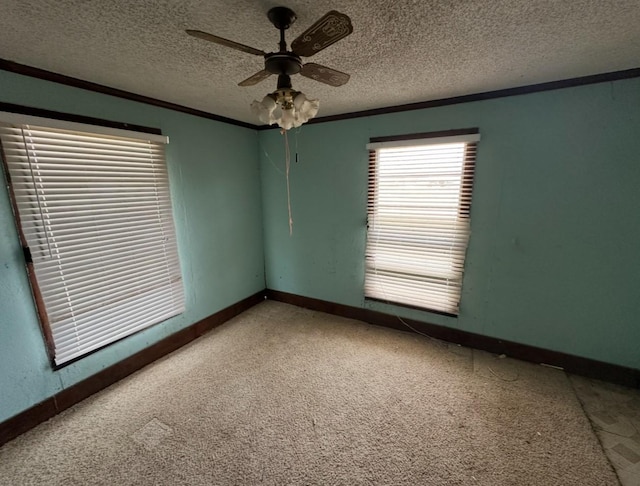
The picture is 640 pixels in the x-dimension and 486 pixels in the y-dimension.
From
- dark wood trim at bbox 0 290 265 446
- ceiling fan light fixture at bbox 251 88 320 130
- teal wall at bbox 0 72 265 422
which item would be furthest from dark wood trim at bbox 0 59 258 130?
dark wood trim at bbox 0 290 265 446

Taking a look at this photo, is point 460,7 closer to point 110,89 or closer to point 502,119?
point 502,119

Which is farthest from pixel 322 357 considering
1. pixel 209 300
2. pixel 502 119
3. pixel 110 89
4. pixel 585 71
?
pixel 585 71

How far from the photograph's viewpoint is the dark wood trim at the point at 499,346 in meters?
1.99

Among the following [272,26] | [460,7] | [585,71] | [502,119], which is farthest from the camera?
[502,119]

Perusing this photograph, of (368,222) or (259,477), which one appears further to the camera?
(368,222)

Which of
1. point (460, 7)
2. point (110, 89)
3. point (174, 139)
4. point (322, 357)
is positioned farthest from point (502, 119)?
point (110, 89)

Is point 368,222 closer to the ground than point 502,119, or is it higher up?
closer to the ground

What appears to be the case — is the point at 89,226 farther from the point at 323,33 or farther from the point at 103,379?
the point at 323,33

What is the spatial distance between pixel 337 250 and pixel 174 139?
1.98 metres

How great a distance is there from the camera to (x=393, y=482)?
4.39 ft

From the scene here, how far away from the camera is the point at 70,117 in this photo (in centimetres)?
174

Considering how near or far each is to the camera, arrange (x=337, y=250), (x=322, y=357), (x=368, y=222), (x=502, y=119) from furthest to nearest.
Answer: (x=337, y=250), (x=368, y=222), (x=322, y=357), (x=502, y=119)

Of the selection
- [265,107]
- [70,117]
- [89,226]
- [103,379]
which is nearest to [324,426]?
[103,379]

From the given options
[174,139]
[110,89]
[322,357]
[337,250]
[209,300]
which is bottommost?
[322,357]
